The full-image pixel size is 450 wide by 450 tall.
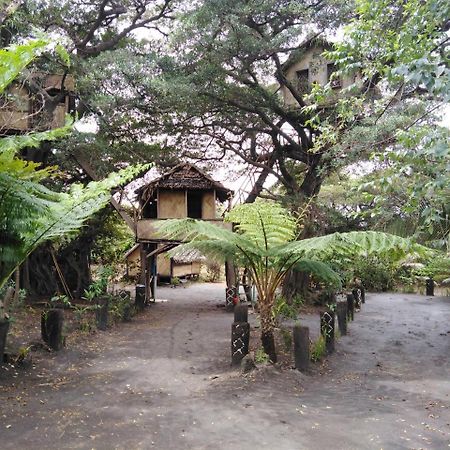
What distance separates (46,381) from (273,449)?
3.18 meters

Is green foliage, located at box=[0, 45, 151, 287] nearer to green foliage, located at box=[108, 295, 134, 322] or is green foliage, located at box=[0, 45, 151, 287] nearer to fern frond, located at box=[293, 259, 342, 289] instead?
fern frond, located at box=[293, 259, 342, 289]

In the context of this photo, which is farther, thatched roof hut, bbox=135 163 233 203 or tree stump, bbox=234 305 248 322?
thatched roof hut, bbox=135 163 233 203

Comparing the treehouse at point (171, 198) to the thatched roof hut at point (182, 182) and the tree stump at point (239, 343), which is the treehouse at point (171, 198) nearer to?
the thatched roof hut at point (182, 182)

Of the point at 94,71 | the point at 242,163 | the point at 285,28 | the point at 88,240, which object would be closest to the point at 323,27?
the point at 285,28

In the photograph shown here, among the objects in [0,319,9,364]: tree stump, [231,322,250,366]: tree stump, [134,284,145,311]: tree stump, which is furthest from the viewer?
[134,284,145,311]: tree stump

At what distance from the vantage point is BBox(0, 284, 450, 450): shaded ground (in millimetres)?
3725

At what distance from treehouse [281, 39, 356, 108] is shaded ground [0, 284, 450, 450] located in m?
7.23

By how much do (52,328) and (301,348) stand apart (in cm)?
379

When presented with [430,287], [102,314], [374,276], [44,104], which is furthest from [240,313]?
[374,276]

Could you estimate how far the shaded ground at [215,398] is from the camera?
3.72 m

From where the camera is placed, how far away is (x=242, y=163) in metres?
15.3

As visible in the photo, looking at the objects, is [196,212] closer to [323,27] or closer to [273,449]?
[323,27]

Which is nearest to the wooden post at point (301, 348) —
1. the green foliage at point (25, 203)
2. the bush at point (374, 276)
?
the green foliage at point (25, 203)

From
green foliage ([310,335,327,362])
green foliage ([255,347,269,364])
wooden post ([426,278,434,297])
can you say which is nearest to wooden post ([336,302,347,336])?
green foliage ([310,335,327,362])
